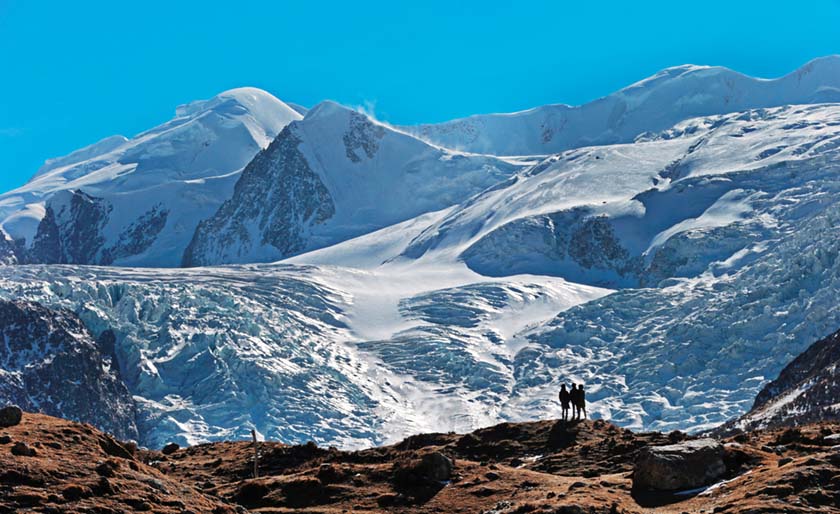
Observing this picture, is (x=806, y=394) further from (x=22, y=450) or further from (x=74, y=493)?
(x=74, y=493)

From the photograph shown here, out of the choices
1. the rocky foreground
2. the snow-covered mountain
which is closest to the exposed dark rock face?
the snow-covered mountain

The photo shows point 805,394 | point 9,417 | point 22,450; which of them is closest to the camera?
point 22,450

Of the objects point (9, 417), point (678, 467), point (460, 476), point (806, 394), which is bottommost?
point (678, 467)

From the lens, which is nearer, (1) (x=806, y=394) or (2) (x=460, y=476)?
(2) (x=460, y=476)

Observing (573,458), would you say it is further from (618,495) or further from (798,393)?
(798,393)

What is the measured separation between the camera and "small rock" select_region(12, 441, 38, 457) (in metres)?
41.6

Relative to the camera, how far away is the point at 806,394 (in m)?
130

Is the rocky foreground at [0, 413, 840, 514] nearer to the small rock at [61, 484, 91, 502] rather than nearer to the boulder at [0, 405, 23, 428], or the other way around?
the small rock at [61, 484, 91, 502]

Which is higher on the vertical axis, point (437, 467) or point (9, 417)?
point (9, 417)

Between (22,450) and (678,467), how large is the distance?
73.9 ft

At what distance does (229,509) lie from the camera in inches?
1730

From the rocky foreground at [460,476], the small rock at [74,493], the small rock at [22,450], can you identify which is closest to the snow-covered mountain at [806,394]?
the rocky foreground at [460,476]

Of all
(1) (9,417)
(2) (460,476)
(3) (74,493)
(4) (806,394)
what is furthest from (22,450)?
(4) (806,394)

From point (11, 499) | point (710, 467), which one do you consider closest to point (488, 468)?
point (710, 467)
